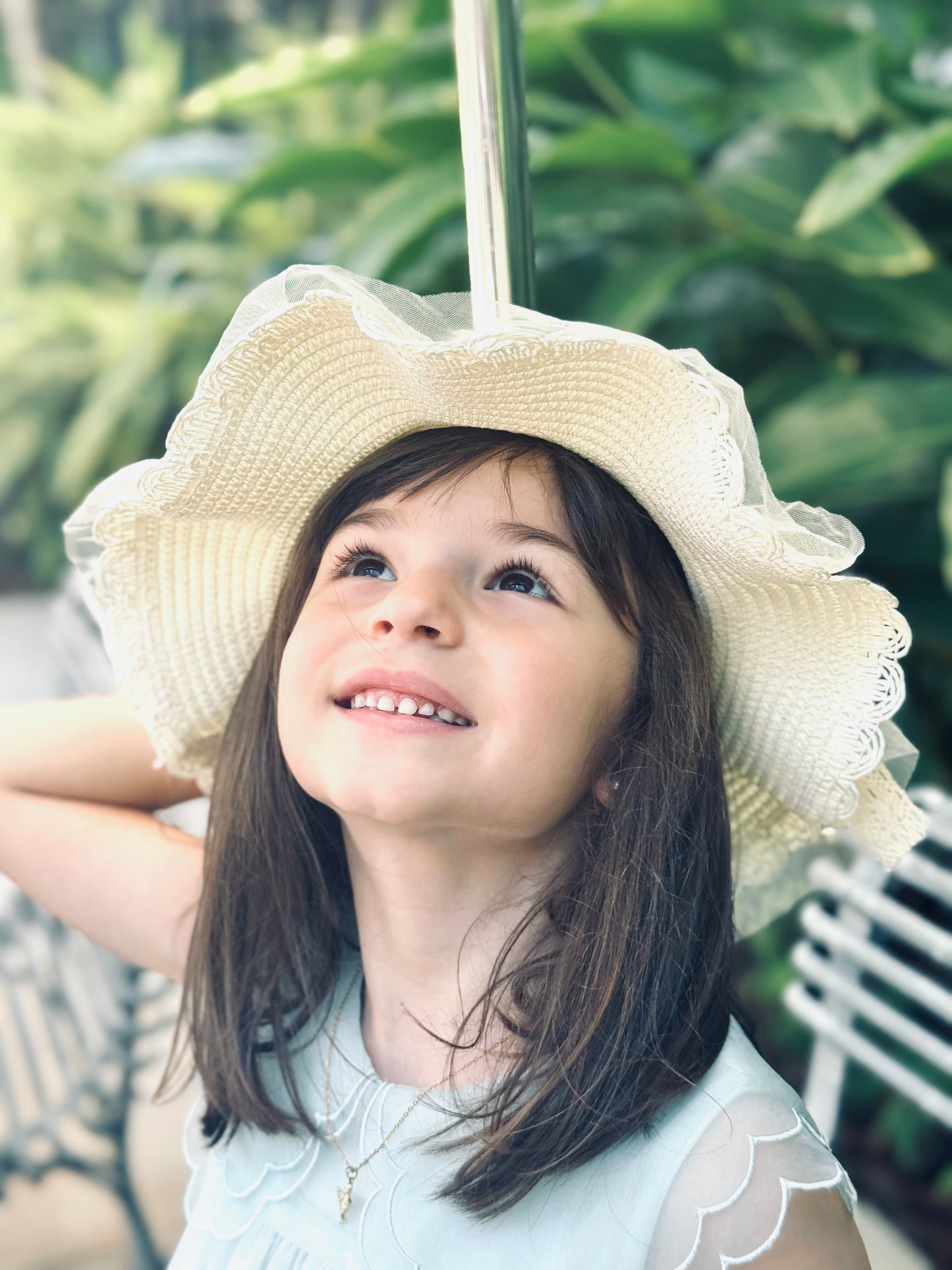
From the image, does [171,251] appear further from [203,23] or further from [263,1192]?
[263,1192]

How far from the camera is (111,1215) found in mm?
1767

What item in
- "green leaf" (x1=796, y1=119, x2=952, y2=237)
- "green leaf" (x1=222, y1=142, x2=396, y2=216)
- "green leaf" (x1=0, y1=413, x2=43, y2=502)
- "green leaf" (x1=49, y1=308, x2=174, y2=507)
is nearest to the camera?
"green leaf" (x1=796, y1=119, x2=952, y2=237)

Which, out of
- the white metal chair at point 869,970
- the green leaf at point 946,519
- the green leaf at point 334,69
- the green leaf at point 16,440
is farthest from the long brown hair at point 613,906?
the green leaf at point 16,440

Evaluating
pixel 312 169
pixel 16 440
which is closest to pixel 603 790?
pixel 312 169

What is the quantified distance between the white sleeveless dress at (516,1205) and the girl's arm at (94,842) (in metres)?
0.18

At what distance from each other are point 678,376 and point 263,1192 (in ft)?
2.36

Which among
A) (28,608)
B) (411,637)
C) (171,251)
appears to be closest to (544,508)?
(411,637)

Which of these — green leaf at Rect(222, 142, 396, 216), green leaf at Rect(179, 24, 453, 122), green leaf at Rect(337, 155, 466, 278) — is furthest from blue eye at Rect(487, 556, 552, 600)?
green leaf at Rect(179, 24, 453, 122)

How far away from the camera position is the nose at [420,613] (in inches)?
33.4

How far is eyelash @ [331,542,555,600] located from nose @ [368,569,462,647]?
47 millimetres

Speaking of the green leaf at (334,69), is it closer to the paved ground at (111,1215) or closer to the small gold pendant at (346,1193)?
the paved ground at (111,1215)

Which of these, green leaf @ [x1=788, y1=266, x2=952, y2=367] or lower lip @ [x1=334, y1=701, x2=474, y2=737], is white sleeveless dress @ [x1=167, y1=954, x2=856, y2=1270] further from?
green leaf @ [x1=788, y1=266, x2=952, y2=367]

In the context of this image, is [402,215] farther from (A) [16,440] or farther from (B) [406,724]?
(A) [16,440]

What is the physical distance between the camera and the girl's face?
2.76 ft
